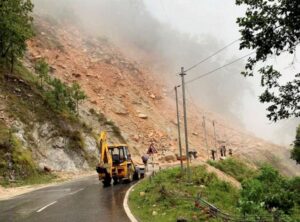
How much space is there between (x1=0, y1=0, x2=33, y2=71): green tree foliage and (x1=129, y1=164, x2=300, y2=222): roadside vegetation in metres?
25.9

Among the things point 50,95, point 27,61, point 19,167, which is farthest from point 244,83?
point 19,167

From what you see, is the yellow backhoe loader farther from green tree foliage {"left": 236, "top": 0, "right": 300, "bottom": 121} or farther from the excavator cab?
green tree foliage {"left": 236, "top": 0, "right": 300, "bottom": 121}

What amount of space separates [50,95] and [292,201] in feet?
112

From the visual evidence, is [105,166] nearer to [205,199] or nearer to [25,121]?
[205,199]

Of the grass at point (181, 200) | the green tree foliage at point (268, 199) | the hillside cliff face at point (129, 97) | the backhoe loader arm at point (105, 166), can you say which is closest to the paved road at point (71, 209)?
the grass at point (181, 200)

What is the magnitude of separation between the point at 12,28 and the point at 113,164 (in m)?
22.6

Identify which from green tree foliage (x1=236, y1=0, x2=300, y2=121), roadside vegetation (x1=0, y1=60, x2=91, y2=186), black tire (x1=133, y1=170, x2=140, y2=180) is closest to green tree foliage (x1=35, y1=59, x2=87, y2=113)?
roadside vegetation (x1=0, y1=60, x2=91, y2=186)

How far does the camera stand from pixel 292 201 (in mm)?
21609

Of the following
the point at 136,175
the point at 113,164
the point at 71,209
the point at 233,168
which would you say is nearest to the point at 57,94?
the point at 136,175

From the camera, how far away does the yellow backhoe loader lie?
93.5ft

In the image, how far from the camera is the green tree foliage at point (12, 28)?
4412cm

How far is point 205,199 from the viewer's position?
58.7 ft

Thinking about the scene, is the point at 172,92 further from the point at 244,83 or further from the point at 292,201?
the point at 292,201

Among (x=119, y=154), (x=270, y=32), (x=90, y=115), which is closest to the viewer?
(x=270, y=32)
